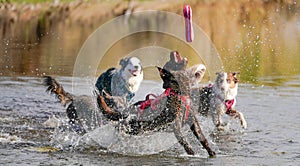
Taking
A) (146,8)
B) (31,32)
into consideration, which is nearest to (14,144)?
(31,32)

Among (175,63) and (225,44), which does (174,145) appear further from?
(225,44)

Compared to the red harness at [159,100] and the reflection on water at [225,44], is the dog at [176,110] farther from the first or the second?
the reflection on water at [225,44]

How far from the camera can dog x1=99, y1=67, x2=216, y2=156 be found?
8758mm

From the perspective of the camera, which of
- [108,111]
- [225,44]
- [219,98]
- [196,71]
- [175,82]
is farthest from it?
[225,44]

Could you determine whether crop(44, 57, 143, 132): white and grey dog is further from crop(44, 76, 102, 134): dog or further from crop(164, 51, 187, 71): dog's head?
crop(164, 51, 187, 71): dog's head

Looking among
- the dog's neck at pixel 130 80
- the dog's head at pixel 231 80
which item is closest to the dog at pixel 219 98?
the dog's head at pixel 231 80

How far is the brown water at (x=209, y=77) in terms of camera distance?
8773mm

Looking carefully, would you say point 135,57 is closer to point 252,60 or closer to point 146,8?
point 252,60

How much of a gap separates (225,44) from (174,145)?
448 inches

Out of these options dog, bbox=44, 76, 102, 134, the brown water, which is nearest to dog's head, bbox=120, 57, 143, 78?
the brown water

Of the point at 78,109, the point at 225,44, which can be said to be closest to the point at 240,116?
the point at 78,109

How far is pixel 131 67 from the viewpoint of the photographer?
9.81 meters

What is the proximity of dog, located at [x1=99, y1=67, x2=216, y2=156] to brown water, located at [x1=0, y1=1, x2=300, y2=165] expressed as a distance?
0.24 meters

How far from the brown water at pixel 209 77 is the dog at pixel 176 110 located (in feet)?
0.79
